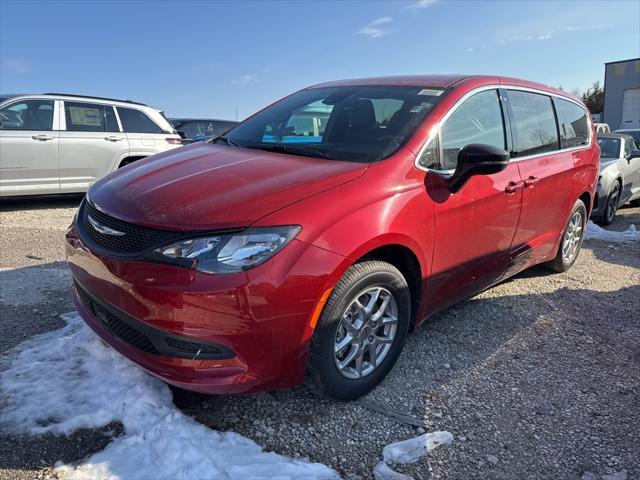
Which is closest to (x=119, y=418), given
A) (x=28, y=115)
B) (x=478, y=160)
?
(x=478, y=160)

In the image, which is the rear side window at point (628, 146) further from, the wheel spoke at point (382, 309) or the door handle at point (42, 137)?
the door handle at point (42, 137)

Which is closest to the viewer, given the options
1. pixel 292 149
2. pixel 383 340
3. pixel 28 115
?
pixel 383 340

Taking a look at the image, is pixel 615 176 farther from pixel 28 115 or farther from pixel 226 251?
pixel 28 115

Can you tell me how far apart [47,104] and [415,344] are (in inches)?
263

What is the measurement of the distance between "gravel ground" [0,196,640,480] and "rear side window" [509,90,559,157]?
1.33m

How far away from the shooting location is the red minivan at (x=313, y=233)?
2.29 m

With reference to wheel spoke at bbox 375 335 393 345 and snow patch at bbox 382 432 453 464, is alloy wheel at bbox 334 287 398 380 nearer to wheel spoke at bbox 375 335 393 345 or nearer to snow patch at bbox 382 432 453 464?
wheel spoke at bbox 375 335 393 345

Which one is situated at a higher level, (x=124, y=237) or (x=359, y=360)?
(x=124, y=237)

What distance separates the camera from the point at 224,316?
225 centimetres

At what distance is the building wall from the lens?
35375 mm

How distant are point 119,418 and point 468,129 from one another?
2703 mm

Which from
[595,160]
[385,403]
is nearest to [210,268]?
[385,403]

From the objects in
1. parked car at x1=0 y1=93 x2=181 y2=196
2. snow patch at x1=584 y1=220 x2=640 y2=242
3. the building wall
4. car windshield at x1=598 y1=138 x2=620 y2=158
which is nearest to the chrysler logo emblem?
parked car at x1=0 y1=93 x2=181 y2=196

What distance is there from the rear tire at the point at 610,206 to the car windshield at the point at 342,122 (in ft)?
21.6
